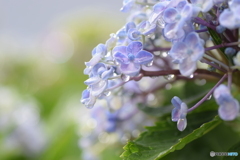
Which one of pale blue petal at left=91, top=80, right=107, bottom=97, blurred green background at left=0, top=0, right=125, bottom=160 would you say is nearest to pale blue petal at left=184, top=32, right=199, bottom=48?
pale blue petal at left=91, top=80, right=107, bottom=97

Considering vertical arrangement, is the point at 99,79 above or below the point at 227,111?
above

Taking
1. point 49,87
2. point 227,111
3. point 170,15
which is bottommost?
point 227,111

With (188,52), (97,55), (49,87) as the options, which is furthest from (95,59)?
(49,87)

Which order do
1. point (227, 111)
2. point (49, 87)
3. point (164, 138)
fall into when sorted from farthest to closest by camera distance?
point (49, 87), point (164, 138), point (227, 111)

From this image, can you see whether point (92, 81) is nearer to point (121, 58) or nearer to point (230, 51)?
point (121, 58)

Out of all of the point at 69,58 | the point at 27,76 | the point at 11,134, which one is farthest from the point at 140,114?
the point at 69,58

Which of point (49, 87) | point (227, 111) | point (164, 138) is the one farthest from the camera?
point (49, 87)

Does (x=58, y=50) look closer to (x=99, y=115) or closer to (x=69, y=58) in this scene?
(x=69, y=58)
